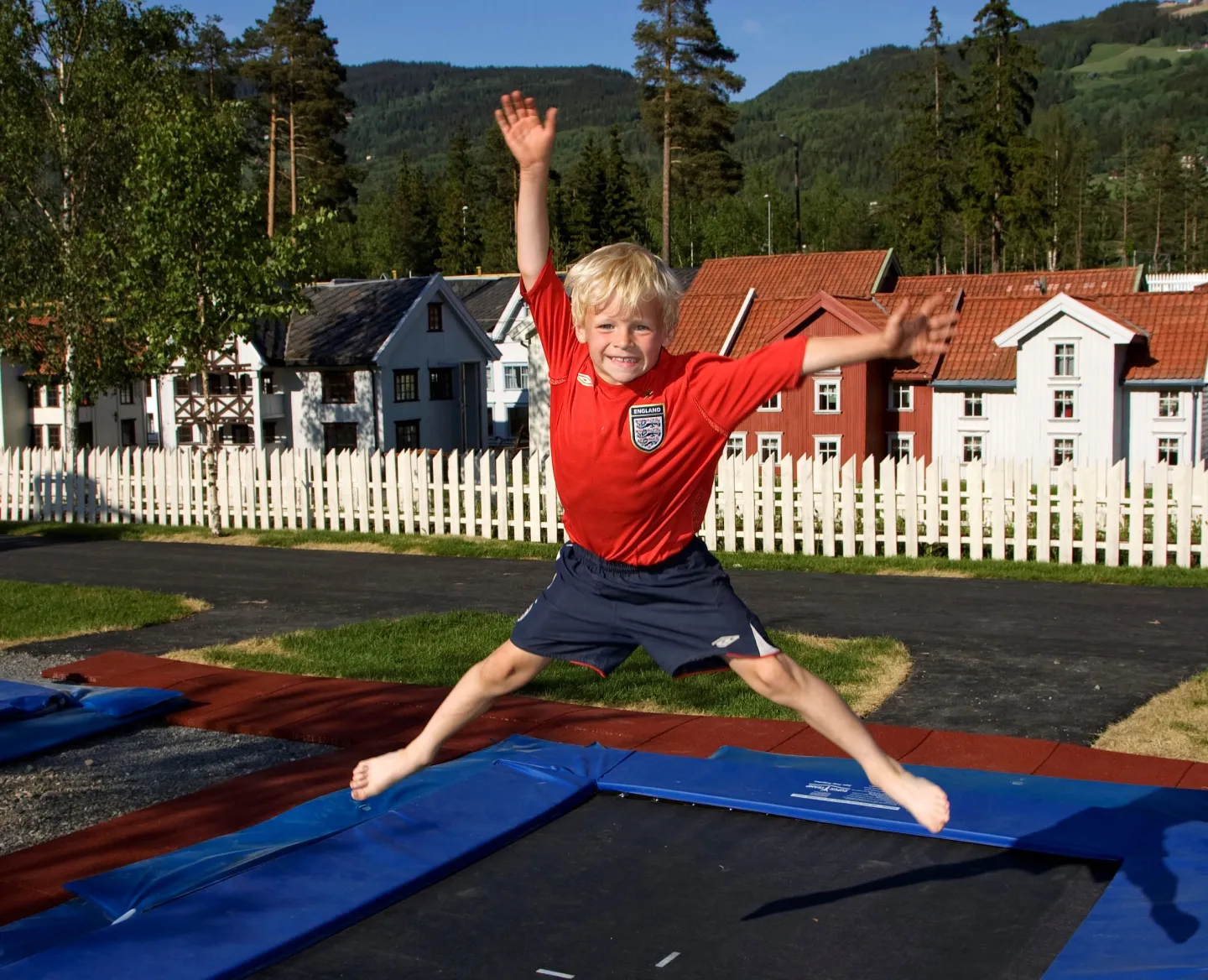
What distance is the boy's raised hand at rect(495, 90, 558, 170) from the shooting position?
368 cm

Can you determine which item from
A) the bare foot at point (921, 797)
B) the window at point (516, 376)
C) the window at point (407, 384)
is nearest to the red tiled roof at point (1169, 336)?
the window at point (407, 384)

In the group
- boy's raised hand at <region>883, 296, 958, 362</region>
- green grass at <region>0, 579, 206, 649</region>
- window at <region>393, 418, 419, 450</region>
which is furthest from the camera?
window at <region>393, 418, 419, 450</region>

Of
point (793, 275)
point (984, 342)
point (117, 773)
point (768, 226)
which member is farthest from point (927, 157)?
point (117, 773)

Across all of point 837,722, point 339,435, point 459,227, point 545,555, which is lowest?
point 545,555

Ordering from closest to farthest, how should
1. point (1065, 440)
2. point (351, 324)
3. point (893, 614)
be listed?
point (893, 614), point (1065, 440), point (351, 324)

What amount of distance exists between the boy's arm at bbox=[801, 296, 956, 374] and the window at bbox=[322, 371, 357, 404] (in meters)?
29.7

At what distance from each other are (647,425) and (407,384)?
1174 inches

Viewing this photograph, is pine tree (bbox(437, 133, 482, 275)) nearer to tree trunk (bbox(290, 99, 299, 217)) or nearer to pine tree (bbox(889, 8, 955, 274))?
tree trunk (bbox(290, 99, 299, 217))

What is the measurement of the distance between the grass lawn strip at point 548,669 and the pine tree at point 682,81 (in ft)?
114

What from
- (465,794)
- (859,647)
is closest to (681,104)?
(859,647)

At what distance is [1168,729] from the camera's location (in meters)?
6.36

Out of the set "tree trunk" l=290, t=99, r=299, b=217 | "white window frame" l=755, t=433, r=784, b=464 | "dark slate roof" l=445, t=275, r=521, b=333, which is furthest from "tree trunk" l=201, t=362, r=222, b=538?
"tree trunk" l=290, t=99, r=299, b=217

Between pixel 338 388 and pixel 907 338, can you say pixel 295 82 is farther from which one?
pixel 907 338

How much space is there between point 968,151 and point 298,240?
118 ft
